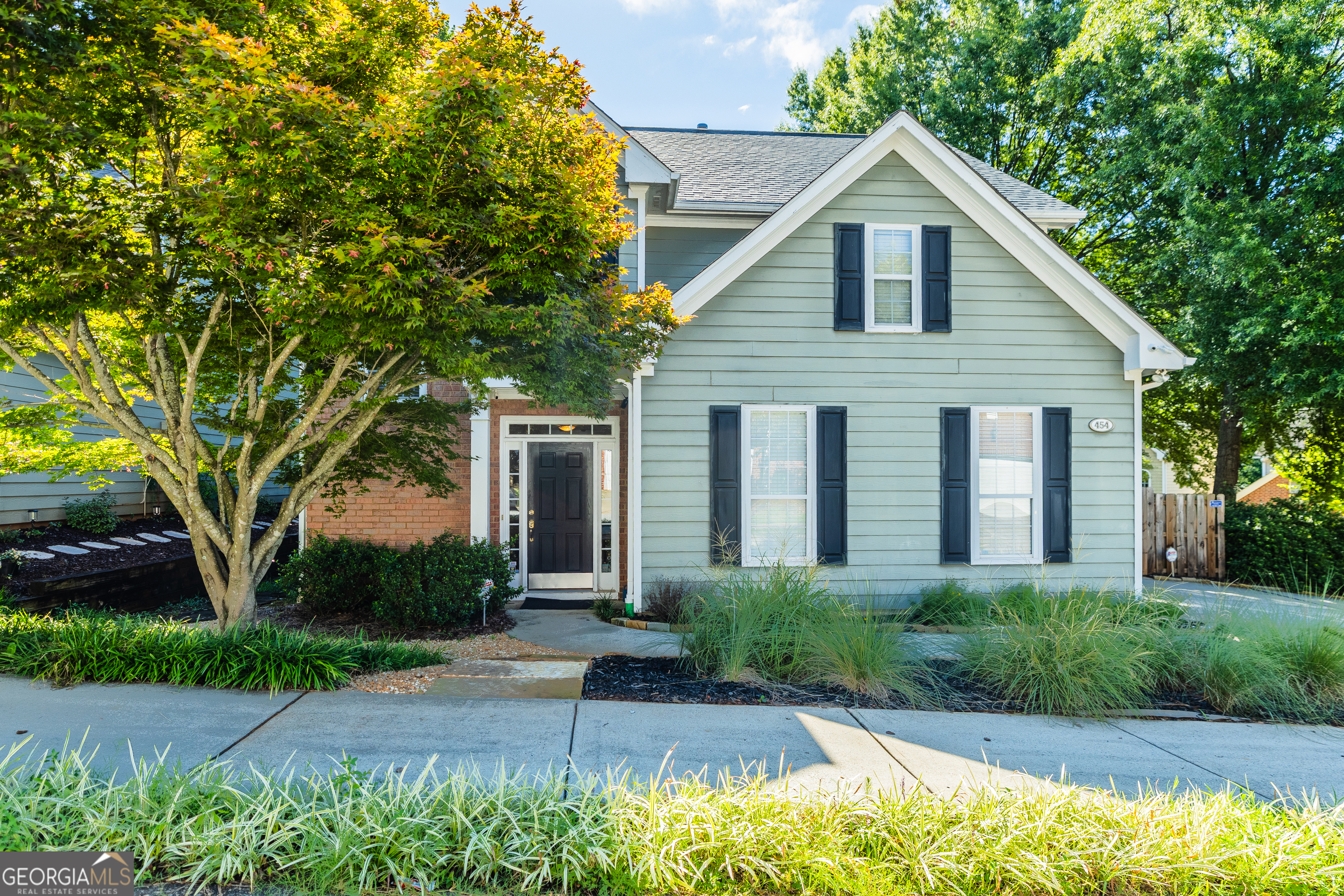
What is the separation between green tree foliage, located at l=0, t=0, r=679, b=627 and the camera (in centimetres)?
450

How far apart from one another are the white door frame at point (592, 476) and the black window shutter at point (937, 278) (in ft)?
13.2

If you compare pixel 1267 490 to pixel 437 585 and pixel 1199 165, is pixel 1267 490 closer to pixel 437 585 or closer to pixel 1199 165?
pixel 1199 165

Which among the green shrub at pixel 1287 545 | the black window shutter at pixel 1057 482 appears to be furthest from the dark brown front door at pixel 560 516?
the green shrub at pixel 1287 545

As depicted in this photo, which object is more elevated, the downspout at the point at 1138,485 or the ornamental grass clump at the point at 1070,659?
the downspout at the point at 1138,485

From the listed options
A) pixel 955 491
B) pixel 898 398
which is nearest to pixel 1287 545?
pixel 955 491

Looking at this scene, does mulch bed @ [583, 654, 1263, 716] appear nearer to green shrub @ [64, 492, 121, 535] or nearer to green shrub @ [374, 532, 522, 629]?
green shrub @ [374, 532, 522, 629]

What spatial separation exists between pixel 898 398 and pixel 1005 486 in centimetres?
164

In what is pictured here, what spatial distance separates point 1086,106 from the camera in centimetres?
1692

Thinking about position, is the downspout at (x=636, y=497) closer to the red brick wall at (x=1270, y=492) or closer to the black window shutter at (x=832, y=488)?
the black window shutter at (x=832, y=488)

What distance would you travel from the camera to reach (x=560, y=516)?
9500 millimetres

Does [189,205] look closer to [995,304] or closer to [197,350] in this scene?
[197,350]

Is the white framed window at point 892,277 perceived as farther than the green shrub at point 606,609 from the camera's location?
Yes

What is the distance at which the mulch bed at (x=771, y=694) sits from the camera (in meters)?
5.12

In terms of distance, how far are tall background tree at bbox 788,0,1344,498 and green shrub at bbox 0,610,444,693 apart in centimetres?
1328
